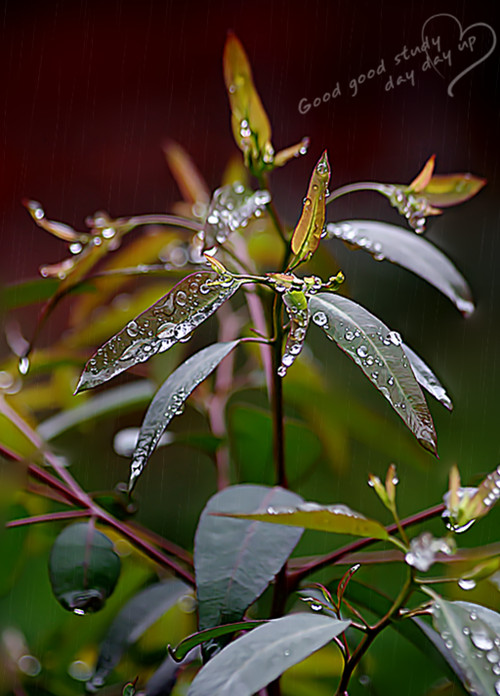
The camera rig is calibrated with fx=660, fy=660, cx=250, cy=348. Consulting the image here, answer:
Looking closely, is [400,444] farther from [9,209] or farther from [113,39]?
[113,39]

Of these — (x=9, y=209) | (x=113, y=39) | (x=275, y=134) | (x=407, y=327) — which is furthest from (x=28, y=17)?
(x=407, y=327)

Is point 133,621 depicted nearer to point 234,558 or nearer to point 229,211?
point 234,558

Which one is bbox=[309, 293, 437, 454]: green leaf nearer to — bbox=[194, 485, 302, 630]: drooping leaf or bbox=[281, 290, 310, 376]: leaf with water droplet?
bbox=[281, 290, 310, 376]: leaf with water droplet

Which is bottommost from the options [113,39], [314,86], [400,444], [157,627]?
[157,627]

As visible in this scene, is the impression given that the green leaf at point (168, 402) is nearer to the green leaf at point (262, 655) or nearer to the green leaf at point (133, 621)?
the green leaf at point (262, 655)

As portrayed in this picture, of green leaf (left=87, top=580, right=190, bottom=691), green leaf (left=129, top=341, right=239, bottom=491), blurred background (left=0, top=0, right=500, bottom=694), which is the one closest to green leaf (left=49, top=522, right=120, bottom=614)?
green leaf (left=87, top=580, right=190, bottom=691)

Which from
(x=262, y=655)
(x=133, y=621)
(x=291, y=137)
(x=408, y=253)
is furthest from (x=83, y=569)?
(x=291, y=137)

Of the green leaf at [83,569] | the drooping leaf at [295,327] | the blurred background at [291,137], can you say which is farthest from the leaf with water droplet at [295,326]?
the blurred background at [291,137]
